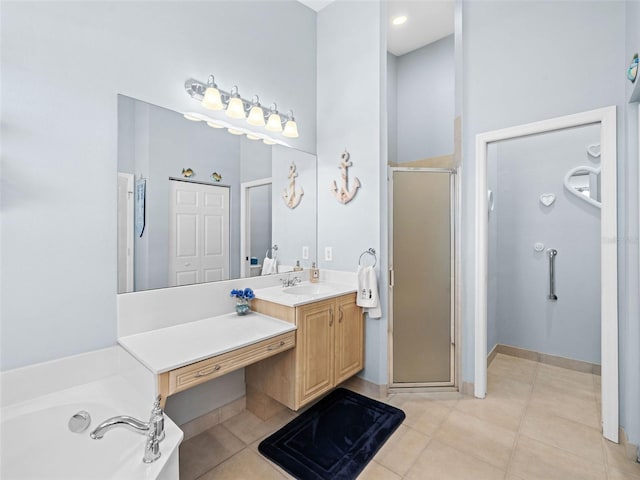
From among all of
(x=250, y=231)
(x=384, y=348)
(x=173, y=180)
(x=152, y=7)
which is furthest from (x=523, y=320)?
(x=152, y=7)

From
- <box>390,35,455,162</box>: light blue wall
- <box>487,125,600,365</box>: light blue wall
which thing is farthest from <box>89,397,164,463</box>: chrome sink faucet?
<box>390,35,455,162</box>: light blue wall

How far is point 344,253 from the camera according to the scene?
272cm

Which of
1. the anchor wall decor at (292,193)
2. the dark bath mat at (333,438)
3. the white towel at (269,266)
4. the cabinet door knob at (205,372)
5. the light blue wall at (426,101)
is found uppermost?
the light blue wall at (426,101)

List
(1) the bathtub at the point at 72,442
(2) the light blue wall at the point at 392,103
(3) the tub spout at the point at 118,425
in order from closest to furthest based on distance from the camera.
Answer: (3) the tub spout at the point at 118,425, (1) the bathtub at the point at 72,442, (2) the light blue wall at the point at 392,103

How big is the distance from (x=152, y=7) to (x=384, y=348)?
2.88 meters

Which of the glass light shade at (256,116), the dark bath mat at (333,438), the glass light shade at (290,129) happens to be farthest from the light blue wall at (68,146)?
the dark bath mat at (333,438)

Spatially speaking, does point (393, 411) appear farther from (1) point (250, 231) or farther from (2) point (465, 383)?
(1) point (250, 231)

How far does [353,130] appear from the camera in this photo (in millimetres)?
2674

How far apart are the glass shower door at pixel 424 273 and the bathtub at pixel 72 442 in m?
1.97

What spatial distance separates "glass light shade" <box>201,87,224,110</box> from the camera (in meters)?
Result: 2.03

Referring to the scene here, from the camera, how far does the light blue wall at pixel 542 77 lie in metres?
1.92

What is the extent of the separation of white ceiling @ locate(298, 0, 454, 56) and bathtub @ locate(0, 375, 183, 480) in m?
3.39

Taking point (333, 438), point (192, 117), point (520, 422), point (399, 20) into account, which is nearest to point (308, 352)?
point (333, 438)

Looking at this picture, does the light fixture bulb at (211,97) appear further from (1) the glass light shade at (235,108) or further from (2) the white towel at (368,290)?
(2) the white towel at (368,290)
